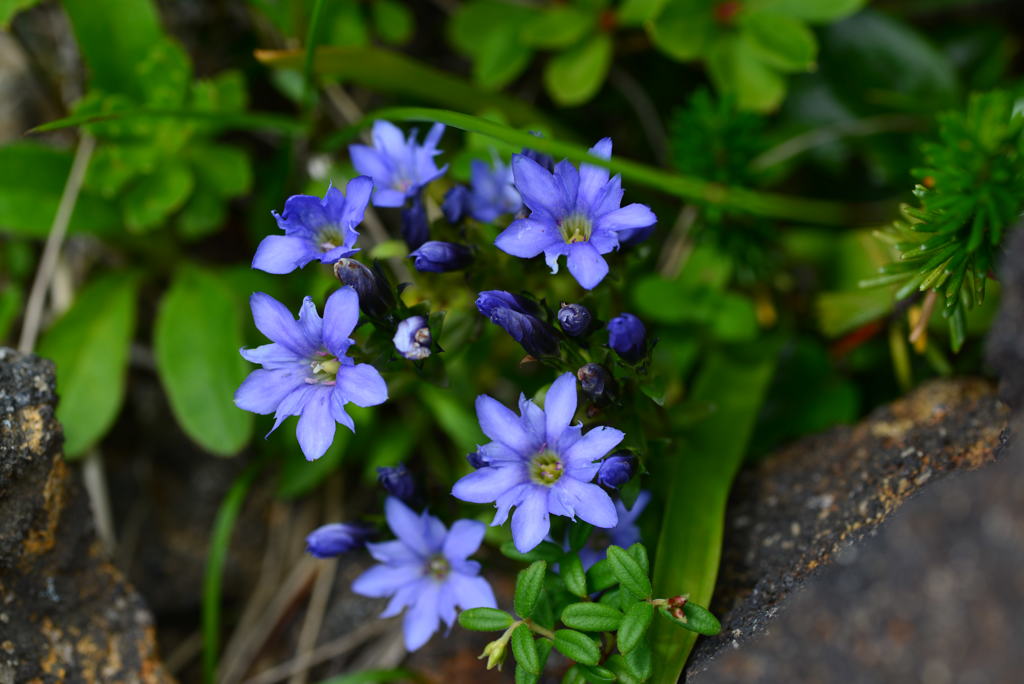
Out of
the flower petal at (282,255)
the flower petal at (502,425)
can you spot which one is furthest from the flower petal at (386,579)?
the flower petal at (282,255)

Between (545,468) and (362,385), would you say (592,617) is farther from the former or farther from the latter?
(362,385)

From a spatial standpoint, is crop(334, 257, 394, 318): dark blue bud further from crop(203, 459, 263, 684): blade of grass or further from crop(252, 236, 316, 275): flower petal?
crop(203, 459, 263, 684): blade of grass

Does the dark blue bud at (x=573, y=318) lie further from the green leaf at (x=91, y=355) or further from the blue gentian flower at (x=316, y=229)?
the green leaf at (x=91, y=355)

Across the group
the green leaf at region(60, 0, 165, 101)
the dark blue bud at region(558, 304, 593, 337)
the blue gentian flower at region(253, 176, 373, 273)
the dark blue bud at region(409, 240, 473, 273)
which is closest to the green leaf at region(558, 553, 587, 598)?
the dark blue bud at region(558, 304, 593, 337)

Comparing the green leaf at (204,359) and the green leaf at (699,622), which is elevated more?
the green leaf at (699,622)

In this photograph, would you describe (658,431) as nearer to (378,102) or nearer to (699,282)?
(699,282)

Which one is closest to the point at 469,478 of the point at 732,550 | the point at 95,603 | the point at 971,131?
the point at 732,550

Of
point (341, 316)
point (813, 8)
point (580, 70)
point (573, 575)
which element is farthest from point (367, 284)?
point (813, 8)
